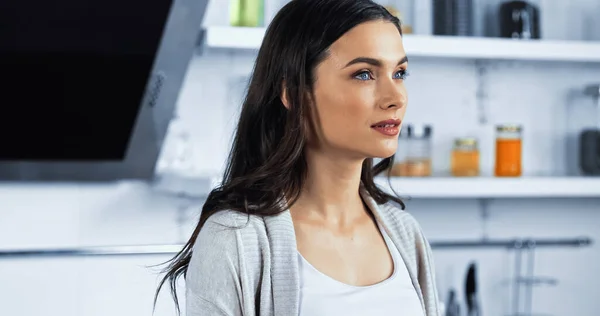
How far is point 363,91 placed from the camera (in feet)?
3.24

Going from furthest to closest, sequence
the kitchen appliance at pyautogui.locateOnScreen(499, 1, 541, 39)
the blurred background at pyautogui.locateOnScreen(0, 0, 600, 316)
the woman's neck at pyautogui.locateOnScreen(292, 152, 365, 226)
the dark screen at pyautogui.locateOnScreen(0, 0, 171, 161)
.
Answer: the kitchen appliance at pyautogui.locateOnScreen(499, 1, 541, 39)
the blurred background at pyautogui.locateOnScreen(0, 0, 600, 316)
the dark screen at pyautogui.locateOnScreen(0, 0, 171, 161)
the woman's neck at pyautogui.locateOnScreen(292, 152, 365, 226)

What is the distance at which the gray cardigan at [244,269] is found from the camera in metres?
0.92

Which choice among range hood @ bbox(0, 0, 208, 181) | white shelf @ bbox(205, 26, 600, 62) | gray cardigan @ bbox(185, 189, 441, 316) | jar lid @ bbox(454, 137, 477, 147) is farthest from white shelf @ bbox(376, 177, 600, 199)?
gray cardigan @ bbox(185, 189, 441, 316)

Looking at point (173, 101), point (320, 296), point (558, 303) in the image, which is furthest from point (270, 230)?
point (558, 303)

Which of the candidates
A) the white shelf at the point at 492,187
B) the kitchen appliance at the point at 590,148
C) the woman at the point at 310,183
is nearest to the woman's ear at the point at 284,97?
the woman at the point at 310,183

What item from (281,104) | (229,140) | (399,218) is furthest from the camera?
(229,140)

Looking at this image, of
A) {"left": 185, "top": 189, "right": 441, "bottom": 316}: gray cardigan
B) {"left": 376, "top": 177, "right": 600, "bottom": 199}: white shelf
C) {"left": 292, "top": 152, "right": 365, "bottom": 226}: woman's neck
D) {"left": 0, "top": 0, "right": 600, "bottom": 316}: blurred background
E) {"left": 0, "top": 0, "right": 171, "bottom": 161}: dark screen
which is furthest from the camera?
{"left": 376, "top": 177, "right": 600, "bottom": 199}: white shelf

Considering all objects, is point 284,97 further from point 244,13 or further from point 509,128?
point 509,128

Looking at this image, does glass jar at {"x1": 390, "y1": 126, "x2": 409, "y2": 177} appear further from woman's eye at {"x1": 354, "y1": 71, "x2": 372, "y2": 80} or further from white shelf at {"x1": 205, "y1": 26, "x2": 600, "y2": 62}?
woman's eye at {"x1": 354, "y1": 71, "x2": 372, "y2": 80}

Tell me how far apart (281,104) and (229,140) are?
681 millimetres

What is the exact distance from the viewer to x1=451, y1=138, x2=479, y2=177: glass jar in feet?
6.79

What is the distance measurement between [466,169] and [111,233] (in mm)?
927

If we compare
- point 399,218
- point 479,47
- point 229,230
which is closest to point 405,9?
point 479,47

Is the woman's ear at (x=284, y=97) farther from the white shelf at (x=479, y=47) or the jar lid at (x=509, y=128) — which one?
the jar lid at (x=509, y=128)
